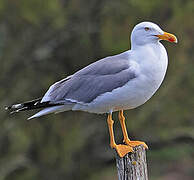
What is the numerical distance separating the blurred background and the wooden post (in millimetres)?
3921

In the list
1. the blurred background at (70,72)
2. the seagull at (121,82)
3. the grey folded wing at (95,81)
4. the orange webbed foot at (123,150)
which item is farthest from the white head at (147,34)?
the blurred background at (70,72)

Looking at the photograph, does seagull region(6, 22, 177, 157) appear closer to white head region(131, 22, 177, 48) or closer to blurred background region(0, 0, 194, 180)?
white head region(131, 22, 177, 48)

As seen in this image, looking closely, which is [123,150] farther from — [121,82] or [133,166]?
[121,82]

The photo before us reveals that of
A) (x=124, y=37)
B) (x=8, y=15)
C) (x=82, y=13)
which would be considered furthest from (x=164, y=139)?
(x=8, y=15)

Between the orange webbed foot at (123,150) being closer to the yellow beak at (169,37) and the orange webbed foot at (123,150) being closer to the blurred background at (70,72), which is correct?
the yellow beak at (169,37)

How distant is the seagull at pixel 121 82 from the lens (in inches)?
144

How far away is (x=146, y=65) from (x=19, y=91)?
4.42m

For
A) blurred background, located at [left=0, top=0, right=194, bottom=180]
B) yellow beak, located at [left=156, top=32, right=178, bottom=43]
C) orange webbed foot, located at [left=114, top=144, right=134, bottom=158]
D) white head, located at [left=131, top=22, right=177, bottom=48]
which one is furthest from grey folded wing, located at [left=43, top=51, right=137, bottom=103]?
blurred background, located at [left=0, top=0, right=194, bottom=180]

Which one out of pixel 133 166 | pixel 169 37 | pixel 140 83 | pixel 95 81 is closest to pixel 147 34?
pixel 169 37

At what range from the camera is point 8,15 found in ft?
24.9

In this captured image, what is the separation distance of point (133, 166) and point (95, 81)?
75 centimetres

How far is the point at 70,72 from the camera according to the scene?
8.05m

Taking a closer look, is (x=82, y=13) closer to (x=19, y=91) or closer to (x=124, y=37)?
(x=124, y=37)

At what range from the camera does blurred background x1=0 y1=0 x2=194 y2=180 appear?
298 inches
